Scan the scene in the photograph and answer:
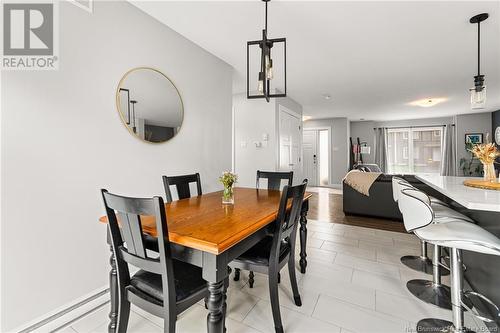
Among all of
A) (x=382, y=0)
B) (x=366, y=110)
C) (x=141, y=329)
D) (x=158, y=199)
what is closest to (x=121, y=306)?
(x=141, y=329)

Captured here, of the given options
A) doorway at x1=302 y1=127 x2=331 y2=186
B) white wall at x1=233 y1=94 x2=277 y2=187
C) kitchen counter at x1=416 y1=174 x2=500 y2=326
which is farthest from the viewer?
doorway at x1=302 y1=127 x2=331 y2=186

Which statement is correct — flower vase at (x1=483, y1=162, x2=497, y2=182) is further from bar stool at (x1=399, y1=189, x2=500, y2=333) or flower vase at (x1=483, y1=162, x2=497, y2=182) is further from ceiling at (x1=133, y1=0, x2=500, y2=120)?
ceiling at (x1=133, y1=0, x2=500, y2=120)

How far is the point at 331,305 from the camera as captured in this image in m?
1.70

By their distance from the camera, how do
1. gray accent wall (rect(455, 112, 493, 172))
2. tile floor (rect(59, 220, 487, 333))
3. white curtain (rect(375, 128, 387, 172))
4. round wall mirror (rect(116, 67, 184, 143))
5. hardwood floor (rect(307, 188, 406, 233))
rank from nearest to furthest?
1. tile floor (rect(59, 220, 487, 333))
2. round wall mirror (rect(116, 67, 184, 143))
3. hardwood floor (rect(307, 188, 406, 233))
4. gray accent wall (rect(455, 112, 493, 172))
5. white curtain (rect(375, 128, 387, 172))

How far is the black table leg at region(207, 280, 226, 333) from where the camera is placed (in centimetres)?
100

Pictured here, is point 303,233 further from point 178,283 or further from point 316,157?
point 316,157

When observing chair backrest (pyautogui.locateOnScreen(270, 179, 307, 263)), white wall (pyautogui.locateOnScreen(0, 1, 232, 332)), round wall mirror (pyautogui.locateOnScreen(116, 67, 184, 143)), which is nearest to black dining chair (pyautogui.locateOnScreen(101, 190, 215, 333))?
chair backrest (pyautogui.locateOnScreen(270, 179, 307, 263))

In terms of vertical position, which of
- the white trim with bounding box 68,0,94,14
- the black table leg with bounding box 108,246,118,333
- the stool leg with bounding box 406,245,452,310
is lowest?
the stool leg with bounding box 406,245,452,310

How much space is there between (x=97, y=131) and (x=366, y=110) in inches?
263

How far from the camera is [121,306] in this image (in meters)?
1.19

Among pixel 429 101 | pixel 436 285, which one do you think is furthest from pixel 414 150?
pixel 436 285

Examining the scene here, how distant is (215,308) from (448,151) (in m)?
9.32

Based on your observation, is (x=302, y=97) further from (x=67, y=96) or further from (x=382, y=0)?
(x=67, y=96)

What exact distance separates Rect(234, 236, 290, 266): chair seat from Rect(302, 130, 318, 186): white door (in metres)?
6.64
